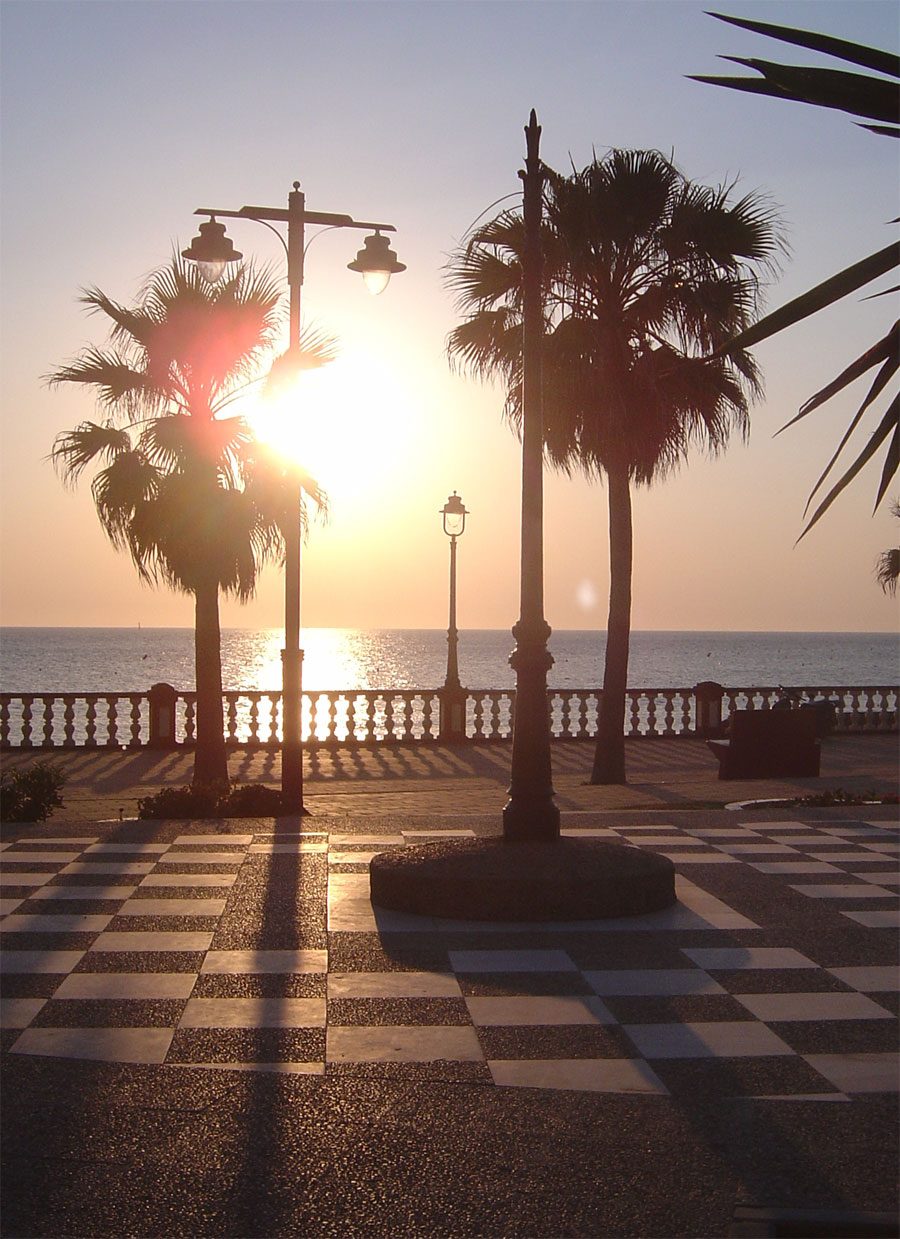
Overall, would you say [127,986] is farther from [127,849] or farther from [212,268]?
[212,268]

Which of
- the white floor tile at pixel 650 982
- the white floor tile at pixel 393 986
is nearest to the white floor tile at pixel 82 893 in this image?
the white floor tile at pixel 393 986

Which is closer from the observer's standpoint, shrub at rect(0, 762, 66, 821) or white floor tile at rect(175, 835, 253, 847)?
white floor tile at rect(175, 835, 253, 847)

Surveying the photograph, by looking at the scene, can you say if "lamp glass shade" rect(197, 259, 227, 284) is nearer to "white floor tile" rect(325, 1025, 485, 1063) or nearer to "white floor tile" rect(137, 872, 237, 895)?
"white floor tile" rect(137, 872, 237, 895)

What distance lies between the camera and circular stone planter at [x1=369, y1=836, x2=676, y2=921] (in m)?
8.23

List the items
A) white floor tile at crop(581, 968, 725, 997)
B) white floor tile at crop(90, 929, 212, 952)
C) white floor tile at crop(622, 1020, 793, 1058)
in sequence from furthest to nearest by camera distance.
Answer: white floor tile at crop(90, 929, 212, 952) → white floor tile at crop(581, 968, 725, 997) → white floor tile at crop(622, 1020, 793, 1058)

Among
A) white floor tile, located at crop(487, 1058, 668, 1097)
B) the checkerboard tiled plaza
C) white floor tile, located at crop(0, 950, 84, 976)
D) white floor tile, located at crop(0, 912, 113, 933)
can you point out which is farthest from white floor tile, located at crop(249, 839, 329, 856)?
white floor tile, located at crop(487, 1058, 668, 1097)

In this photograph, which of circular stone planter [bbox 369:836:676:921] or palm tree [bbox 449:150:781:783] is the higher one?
palm tree [bbox 449:150:781:783]

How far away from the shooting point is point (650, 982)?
22.5ft

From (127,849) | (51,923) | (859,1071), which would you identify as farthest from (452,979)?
(127,849)

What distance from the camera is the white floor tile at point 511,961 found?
709 cm

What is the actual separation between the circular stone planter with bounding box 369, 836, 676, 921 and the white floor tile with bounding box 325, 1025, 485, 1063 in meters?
2.23

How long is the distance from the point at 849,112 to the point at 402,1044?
13.7 feet

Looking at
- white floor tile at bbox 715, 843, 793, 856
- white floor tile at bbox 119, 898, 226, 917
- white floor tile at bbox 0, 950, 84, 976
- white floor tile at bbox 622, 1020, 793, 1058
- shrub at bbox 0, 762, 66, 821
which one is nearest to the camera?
white floor tile at bbox 622, 1020, 793, 1058

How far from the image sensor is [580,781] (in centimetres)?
1972
